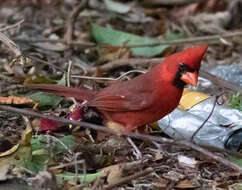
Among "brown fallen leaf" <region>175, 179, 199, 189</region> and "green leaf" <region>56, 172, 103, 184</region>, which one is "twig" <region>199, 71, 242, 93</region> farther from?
"green leaf" <region>56, 172, 103, 184</region>

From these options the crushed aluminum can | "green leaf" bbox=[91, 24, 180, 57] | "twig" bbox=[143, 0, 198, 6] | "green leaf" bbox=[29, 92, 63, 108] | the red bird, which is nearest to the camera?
the red bird

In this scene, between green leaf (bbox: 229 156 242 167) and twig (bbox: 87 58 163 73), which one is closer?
green leaf (bbox: 229 156 242 167)

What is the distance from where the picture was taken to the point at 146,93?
3.06 meters

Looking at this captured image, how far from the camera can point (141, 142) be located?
11.1 ft

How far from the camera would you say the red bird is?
9.43 feet

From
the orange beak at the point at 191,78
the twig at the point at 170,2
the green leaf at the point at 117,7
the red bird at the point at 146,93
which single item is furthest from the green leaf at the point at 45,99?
the twig at the point at 170,2

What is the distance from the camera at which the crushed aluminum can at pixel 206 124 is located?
3.23 m

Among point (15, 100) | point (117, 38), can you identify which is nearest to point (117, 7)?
point (117, 38)

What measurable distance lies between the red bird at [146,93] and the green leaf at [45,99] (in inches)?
20.1

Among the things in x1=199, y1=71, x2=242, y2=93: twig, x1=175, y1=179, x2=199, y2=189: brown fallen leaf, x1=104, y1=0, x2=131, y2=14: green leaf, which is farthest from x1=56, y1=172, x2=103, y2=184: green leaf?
x1=104, y1=0, x2=131, y2=14: green leaf

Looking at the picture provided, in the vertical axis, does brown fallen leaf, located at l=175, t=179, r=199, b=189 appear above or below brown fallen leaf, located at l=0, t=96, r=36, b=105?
below

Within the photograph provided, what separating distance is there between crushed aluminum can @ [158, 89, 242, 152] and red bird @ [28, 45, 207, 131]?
372mm

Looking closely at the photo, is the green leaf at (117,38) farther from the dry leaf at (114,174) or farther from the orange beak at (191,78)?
the dry leaf at (114,174)

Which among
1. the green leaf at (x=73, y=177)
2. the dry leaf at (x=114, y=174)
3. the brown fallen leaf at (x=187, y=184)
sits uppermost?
the dry leaf at (x=114, y=174)
